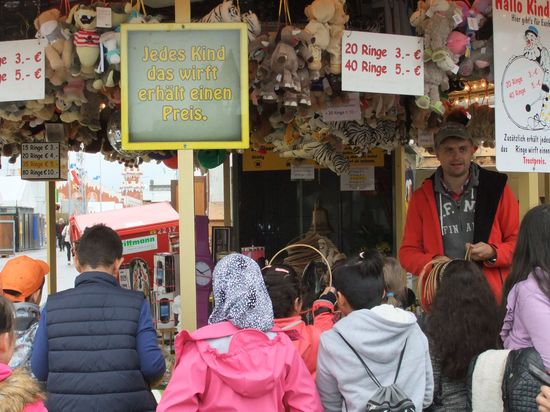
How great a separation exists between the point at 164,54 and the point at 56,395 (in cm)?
154

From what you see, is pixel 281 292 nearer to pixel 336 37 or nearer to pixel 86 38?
pixel 336 37

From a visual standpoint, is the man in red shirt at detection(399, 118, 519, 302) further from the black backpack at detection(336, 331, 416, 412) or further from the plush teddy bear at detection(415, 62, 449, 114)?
the black backpack at detection(336, 331, 416, 412)

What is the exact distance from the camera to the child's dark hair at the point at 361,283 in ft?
8.87

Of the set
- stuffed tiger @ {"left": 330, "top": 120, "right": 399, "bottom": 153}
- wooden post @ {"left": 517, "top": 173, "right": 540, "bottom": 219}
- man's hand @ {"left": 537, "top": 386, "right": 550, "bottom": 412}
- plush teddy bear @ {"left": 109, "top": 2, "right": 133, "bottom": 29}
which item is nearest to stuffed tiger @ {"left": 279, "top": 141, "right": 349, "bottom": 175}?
stuffed tiger @ {"left": 330, "top": 120, "right": 399, "bottom": 153}

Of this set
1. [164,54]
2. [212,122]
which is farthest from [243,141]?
[164,54]

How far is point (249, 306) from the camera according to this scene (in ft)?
8.30

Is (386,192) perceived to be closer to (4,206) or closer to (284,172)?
(284,172)

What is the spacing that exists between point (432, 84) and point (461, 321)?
143 cm

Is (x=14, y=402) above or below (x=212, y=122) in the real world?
below

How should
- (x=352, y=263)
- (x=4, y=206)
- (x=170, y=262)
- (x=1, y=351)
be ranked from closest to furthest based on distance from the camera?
(x=1, y=351), (x=352, y=263), (x=170, y=262), (x=4, y=206)

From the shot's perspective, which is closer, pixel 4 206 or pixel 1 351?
pixel 1 351

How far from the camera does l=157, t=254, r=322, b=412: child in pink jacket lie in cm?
244

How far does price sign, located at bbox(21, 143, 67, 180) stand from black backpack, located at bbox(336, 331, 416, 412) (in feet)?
14.6

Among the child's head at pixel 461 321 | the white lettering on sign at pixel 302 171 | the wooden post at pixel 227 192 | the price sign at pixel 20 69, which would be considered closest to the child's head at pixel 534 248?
the child's head at pixel 461 321
